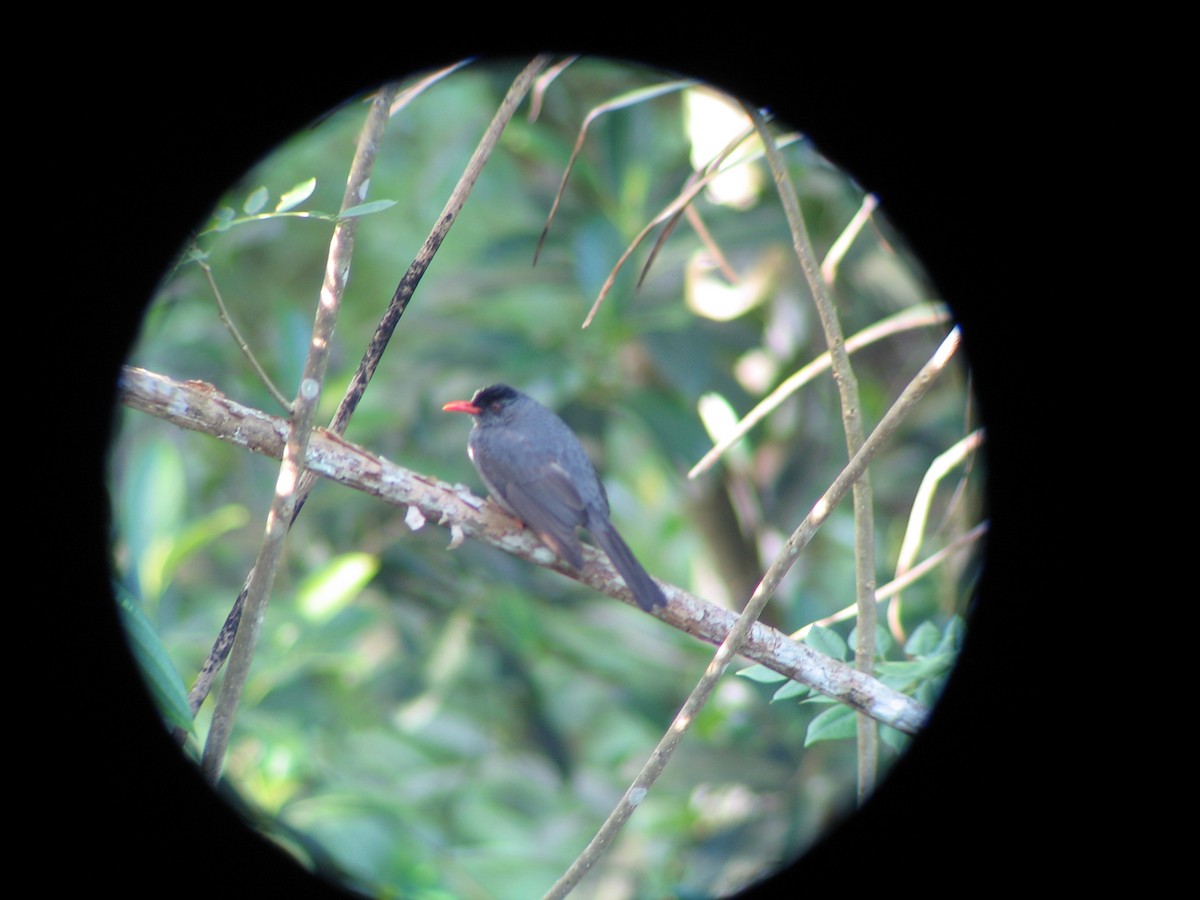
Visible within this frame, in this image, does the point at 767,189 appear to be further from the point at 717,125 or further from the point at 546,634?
the point at 546,634

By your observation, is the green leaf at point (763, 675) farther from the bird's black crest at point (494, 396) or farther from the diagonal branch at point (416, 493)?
the bird's black crest at point (494, 396)

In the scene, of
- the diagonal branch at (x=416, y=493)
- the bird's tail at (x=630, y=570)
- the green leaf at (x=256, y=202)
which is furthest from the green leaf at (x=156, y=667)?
the bird's tail at (x=630, y=570)

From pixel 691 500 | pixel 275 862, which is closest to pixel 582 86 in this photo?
pixel 691 500

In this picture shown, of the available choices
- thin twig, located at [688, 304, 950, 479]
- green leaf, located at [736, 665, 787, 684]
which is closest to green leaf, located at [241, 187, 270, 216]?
thin twig, located at [688, 304, 950, 479]

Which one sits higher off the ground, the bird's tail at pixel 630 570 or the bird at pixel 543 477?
the bird at pixel 543 477

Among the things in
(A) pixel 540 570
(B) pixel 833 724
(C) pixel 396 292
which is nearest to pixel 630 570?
(B) pixel 833 724

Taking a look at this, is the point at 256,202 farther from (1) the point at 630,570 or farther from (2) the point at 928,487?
(2) the point at 928,487
